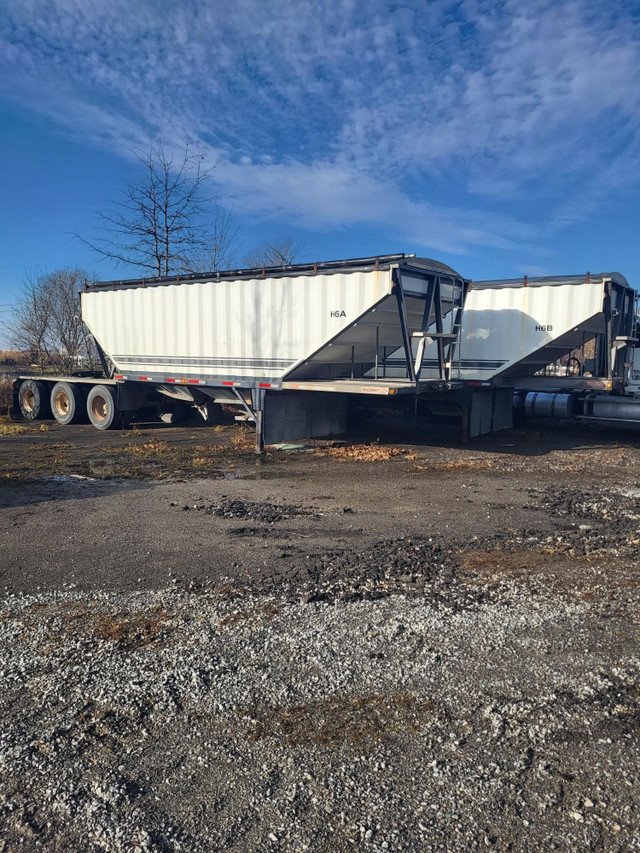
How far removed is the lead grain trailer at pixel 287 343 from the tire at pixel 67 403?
37cm

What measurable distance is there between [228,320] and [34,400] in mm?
8363

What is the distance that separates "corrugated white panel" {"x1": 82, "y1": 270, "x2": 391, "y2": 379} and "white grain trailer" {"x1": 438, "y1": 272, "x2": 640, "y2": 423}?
349 cm

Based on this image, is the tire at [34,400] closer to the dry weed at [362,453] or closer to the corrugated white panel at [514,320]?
the dry weed at [362,453]

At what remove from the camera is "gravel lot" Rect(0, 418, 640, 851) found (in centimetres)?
270

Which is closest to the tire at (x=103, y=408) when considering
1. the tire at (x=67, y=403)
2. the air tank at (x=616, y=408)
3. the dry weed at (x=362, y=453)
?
the tire at (x=67, y=403)

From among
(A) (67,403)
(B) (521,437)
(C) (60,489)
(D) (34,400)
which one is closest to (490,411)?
(B) (521,437)

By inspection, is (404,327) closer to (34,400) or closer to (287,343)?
Answer: (287,343)

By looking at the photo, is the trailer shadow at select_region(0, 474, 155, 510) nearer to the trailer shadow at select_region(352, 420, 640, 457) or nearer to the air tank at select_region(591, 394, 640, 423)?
the trailer shadow at select_region(352, 420, 640, 457)

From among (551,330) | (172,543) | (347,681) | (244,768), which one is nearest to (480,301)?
(551,330)

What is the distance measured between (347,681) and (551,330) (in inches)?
426

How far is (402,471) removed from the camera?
417 inches

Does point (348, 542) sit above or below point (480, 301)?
below

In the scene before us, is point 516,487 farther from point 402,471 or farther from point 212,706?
point 212,706

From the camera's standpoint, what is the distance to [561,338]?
1297 centimetres
